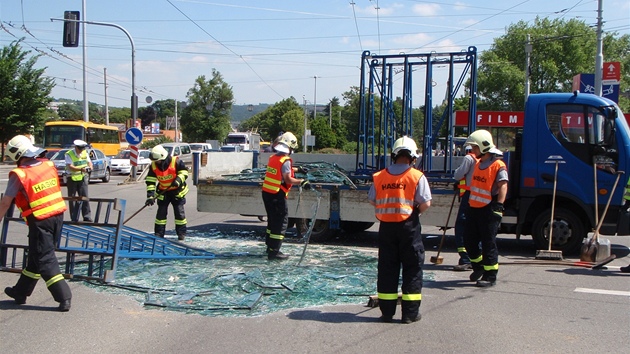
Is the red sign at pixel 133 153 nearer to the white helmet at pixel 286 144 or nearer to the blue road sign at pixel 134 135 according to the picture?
the blue road sign at pixel 134 135

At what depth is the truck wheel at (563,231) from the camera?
9.42 m

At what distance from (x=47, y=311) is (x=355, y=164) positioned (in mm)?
8326

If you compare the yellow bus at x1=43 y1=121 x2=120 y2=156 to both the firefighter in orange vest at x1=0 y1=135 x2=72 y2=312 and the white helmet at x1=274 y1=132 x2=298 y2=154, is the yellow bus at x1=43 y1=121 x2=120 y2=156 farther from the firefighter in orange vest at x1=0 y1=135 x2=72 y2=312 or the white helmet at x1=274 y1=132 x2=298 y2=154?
the firefighter in orange vest at x1=0 y1=135 x2=72 y2=312

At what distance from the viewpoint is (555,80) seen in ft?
146

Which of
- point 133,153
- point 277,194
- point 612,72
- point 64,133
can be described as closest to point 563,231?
point 277,194

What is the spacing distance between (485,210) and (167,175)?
5.35 meters

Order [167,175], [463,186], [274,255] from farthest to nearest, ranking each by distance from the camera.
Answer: [167,175], [274,255], [463,186]

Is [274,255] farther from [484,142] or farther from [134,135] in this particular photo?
[134,135]

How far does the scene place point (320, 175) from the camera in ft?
37.5

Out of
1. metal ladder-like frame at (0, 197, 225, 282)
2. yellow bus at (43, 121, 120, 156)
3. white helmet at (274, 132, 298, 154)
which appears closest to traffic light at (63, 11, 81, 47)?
yellow bus at (43, 121, 120, 156)

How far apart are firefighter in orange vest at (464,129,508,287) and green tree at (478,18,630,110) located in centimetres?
3681

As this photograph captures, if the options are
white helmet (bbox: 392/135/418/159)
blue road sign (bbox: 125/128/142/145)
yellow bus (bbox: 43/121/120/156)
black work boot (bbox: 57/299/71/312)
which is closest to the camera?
white helmet (bbox: 392/135/418/159)

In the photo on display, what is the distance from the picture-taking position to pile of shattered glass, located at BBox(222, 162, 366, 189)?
11.1 m

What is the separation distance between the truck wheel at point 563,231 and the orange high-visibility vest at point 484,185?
2412mm
